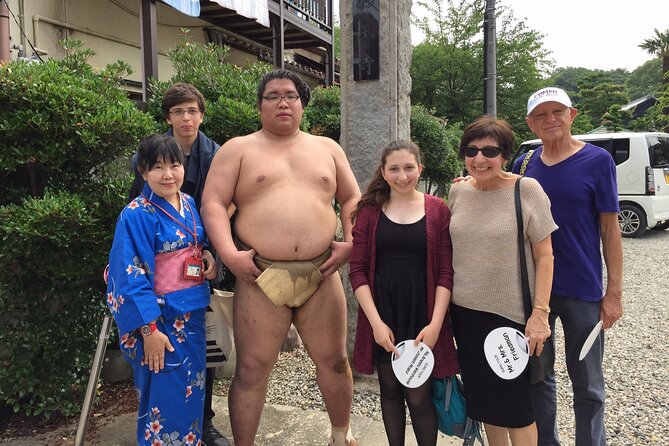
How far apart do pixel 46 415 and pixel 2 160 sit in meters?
1.43

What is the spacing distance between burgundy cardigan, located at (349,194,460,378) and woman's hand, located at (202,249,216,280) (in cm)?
63

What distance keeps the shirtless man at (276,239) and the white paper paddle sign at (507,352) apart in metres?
0.79

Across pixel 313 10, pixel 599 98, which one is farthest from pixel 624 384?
pixel 599 98

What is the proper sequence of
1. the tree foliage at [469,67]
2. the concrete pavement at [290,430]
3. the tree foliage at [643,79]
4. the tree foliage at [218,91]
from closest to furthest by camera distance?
the concrete pavement at [290,430] → the tree foliage at [218,91] → the tree foliage at [469,67] → the tree foliage at [643,79]

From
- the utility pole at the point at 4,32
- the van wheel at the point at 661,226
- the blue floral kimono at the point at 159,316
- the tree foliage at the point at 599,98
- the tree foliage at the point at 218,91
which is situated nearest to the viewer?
the blue floral kimono at the point at 159,316

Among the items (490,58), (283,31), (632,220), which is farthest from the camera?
(283,31)

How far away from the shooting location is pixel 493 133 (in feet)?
6.67

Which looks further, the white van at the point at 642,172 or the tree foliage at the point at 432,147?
the tree foliage at the point at 432,147

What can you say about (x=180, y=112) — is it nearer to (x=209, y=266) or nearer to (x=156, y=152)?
(x=156, y=152)

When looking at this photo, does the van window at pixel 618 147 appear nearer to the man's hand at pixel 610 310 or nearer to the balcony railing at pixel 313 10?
the balcony railing at pixel 313 10

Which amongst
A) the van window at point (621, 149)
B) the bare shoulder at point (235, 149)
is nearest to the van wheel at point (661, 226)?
the van window at point (621, 149)

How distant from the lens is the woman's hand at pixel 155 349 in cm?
199

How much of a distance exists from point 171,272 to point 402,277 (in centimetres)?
100

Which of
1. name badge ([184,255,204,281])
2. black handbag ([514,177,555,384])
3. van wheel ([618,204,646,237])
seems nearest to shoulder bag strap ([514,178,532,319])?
Result: black handbag ([514,177,555,384])
